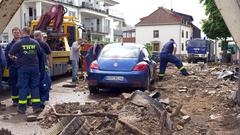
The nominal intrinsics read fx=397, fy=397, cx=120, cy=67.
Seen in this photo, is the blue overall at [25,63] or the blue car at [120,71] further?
the blue car at [120,71]

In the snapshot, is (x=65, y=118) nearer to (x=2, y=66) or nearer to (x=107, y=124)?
(x=107, y=124)

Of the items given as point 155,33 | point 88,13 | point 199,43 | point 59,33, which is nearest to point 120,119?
point 59,33

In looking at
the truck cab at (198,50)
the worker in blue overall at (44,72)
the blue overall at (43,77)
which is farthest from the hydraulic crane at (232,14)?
the truck cab at (198,50)

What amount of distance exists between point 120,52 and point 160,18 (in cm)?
6738

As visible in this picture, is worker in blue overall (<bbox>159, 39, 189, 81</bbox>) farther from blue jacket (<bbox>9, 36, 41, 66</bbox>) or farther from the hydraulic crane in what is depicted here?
the hydraulic crane

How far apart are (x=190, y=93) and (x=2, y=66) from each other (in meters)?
5.54

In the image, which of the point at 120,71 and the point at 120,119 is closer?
the point at 120,119

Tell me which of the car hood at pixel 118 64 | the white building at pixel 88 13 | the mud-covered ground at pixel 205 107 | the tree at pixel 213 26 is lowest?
the mud-covered ground at pixel 205 107

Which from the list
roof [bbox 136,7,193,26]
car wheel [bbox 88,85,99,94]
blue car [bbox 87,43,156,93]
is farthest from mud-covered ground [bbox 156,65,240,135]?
roof [bbox 136,7,193,26]

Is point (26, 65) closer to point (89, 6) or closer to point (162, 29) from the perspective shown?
point (89, 6)

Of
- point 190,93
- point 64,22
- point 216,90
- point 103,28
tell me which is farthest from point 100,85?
point 103,28

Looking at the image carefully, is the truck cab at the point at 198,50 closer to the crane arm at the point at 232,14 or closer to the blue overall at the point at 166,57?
the blue overall at the point at 166,57

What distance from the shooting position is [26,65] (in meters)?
8.56

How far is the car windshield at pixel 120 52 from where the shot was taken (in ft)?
37.4
